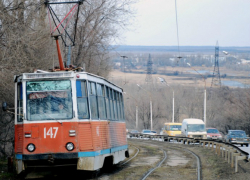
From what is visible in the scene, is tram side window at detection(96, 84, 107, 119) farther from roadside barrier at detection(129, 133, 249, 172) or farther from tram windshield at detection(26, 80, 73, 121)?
roadside barrier at detection(129, 133, 249, 172)

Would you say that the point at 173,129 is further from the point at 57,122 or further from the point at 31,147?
the point at 31,147

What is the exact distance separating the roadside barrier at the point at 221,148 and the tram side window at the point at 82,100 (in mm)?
4803

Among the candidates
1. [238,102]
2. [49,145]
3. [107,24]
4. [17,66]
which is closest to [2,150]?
[17,66]

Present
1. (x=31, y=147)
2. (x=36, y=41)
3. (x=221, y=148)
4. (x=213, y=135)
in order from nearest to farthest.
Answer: (x=31, y=147) < (x=36, y=41) < (x=221, y=148) < (x=213, y=135)

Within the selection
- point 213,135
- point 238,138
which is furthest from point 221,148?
point 213,135

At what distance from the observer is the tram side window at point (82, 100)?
1242cm

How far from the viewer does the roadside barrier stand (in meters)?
14.9

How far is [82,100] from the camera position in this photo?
41.1 ft

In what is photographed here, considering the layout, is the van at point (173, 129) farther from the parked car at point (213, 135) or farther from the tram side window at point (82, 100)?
the tram side window at point (82, 100)

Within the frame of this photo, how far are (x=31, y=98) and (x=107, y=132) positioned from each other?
2712 mm

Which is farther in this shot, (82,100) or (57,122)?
(82,100)

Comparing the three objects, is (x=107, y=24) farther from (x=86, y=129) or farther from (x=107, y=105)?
(x=86, y=129)

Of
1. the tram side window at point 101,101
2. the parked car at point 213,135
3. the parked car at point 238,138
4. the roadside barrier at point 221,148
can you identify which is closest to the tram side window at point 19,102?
the tram side window at point 101,101

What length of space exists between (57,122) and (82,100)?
2.91 ft
